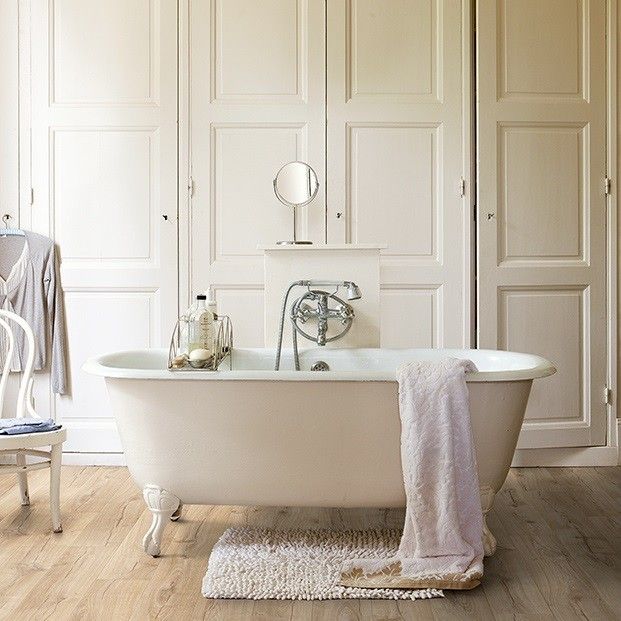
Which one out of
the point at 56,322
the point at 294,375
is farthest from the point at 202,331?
the point at 56,322

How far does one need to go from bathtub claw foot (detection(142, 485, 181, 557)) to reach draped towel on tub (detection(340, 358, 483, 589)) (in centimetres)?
58

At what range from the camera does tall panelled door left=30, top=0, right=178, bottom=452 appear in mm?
3590

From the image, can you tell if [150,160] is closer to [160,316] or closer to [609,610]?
[160,316]

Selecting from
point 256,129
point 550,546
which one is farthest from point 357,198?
point 550,546

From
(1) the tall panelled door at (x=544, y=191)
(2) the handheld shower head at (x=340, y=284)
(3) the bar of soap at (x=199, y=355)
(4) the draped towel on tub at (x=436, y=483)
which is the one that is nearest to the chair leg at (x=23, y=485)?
(3) the bar of soap at (x=199, y=355)

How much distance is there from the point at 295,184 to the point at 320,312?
75cm

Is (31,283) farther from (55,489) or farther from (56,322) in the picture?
(55,489)

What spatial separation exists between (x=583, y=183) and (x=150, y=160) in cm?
200

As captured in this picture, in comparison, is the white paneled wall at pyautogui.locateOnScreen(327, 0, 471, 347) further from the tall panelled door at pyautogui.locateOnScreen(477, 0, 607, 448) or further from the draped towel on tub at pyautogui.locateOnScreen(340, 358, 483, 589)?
the draped towel on tub at pyautogui.locateOnScreen(340, 358, 483, 589)

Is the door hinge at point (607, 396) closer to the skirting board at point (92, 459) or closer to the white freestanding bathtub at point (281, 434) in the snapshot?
the white freestanding bathtub at point (281, 434)

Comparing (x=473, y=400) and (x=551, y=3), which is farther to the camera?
(x=551, y=3)

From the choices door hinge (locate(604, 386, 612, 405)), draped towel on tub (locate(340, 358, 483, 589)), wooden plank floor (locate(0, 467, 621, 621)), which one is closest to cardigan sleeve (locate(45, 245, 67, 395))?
A: wooden plank floor (locate(0, 467, 621, 621))

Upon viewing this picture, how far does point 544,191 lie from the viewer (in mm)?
3594

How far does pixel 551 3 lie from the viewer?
3.58 metres
